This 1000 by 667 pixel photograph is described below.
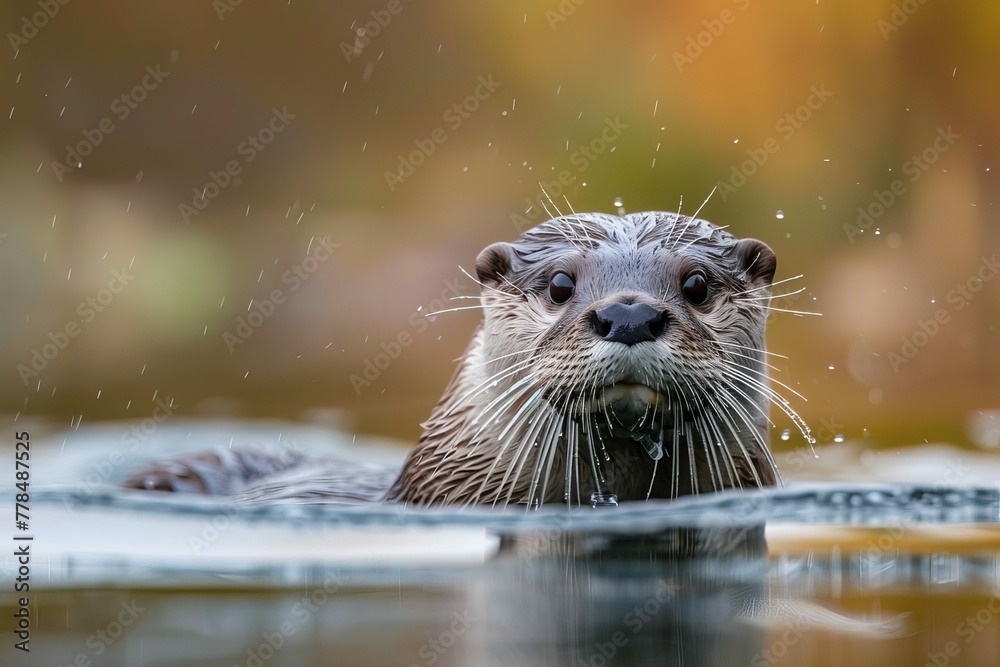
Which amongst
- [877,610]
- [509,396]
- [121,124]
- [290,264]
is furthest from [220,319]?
[877,610]

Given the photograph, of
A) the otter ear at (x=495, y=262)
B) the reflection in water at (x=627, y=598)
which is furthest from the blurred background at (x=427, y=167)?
the reflection in water at (x=627, y=598)

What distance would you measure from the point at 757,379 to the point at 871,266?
18.3 feet

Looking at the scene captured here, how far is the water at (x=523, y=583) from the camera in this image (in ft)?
5.19

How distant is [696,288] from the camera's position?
9.20ft
